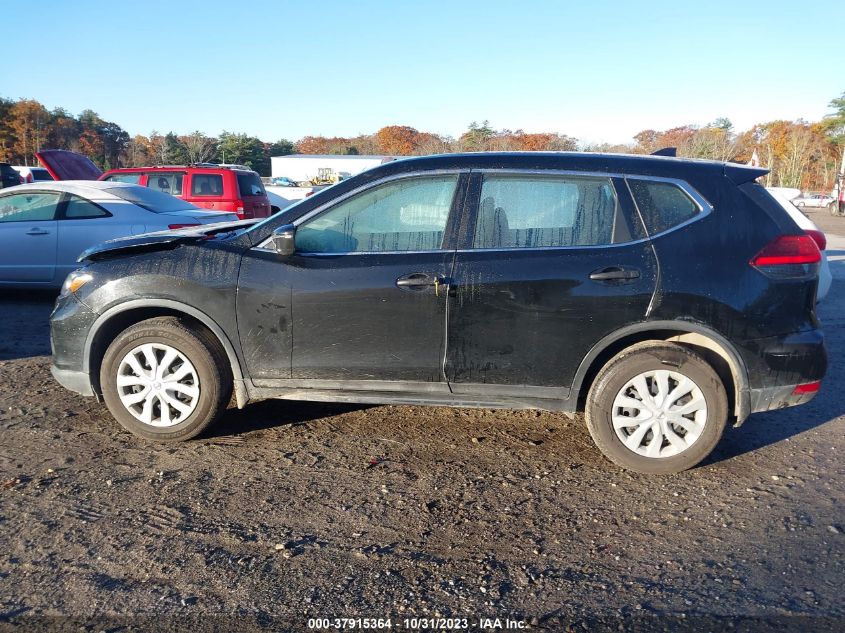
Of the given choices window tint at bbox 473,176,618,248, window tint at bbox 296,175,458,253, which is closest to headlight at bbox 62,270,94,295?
window tint at bbox 296,175,458,253

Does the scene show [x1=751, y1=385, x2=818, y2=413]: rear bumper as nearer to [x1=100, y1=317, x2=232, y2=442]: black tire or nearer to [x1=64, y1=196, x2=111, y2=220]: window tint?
[x1=100, y1=317, x2=232, y2=442]: black tire

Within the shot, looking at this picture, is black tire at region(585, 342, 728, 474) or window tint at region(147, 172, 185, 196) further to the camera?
window tint at region(147, 172, 185, 196)

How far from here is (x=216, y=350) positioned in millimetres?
4348

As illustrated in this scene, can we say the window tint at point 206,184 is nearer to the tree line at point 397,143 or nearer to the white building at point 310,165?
the tree line at point 397,143

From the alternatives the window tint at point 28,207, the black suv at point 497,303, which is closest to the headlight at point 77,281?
the black suv at point 497,303

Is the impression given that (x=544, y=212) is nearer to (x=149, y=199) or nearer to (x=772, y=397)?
(x=772, y=397)

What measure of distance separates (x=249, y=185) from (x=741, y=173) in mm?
10917

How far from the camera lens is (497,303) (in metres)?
4.06

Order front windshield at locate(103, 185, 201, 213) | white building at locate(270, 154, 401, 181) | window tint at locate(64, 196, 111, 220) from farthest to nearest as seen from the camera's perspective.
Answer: white building at locate(270, 154, 401, 181) → front windshield at locate(103, 185, 201, 213) → window tint at locate(64, 196, 111, 220)

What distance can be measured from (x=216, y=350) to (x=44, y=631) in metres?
2.00

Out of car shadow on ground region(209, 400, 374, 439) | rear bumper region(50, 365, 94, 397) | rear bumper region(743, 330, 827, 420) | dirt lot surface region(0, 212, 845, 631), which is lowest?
dirt lot surface region(0, 212, 845, 631)

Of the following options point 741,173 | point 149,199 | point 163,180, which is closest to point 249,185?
point 163,180

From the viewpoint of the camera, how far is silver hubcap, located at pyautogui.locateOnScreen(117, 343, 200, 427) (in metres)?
4.36

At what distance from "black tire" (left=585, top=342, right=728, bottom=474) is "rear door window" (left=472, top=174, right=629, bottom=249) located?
72cm
